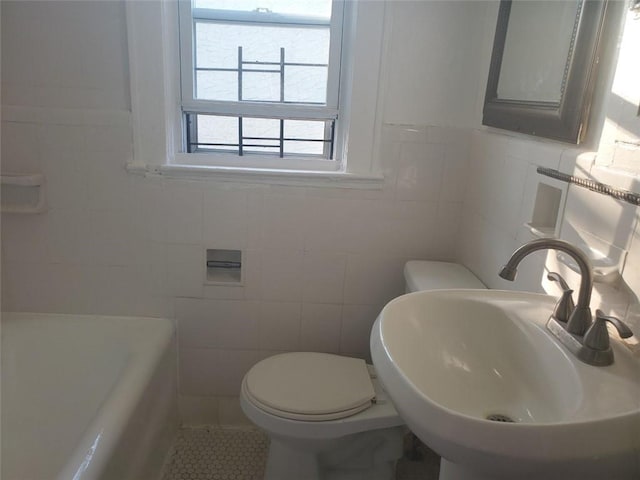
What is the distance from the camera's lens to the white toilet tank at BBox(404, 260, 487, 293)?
5.35 feet

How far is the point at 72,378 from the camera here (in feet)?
5.82

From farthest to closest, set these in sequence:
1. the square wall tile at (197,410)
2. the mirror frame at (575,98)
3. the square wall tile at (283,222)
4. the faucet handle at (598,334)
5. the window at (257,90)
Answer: the square wall tile at (197,410) < the square wall tile at (283,222) < the window at (257,90) < the mirror frame at (575,98) < the faucet handle at (598,334)

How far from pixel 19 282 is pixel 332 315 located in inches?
45.6

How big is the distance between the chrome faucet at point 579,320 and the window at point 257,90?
922mm

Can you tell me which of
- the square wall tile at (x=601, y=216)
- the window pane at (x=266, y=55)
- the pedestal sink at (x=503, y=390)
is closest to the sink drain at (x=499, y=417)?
the pedestal sink at (x=503, y=390)

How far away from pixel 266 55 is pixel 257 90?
0.41 ft

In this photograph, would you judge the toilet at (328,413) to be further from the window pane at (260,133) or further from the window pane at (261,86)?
the window pane at (261,86)

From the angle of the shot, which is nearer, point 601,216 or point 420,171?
point 601,216

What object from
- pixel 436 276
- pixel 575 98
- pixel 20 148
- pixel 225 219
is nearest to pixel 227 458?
pixel 225 219

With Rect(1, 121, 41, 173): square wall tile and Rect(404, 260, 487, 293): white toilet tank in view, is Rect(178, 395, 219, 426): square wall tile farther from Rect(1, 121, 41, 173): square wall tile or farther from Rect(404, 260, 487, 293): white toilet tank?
Rect(1, 121, 41, 173): square wall tile

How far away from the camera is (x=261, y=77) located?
1859mm

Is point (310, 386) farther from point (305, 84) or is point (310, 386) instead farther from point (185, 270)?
point (305, 84)

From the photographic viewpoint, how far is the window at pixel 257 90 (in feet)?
5.62

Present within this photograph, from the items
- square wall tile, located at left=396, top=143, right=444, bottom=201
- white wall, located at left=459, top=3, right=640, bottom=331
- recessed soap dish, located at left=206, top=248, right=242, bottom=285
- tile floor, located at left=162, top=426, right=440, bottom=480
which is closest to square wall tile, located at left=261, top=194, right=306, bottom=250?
recessed soap dish, located at left=206, top=248, right=242, bottom=285
